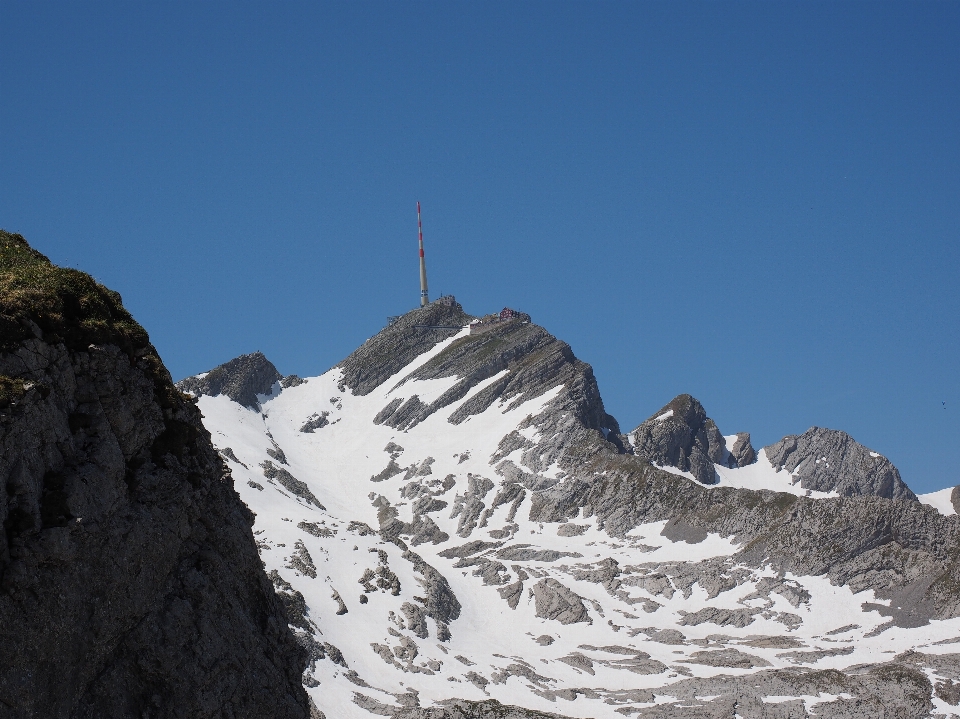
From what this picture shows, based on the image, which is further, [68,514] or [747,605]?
[747,605]

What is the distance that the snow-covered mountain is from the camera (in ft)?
358

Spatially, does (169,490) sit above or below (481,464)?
below

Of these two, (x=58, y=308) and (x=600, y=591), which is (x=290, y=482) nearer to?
(x=600, y=591)

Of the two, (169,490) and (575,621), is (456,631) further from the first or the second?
(169,490)

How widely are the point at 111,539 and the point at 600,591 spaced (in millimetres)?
124367

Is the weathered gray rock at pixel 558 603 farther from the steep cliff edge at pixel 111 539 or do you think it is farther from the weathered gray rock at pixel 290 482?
the steep cliff edge at pixel 111 539

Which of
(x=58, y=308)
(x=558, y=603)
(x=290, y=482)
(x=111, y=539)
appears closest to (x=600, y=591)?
(x=558, y=603)

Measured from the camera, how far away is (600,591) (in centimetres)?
14750

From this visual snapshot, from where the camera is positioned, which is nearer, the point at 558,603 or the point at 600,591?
the point at 558,603

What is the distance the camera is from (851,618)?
134250mm

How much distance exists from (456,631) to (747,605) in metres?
36.8

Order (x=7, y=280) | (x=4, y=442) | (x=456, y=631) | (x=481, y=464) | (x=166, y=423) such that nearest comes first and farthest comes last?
(x=4, y=442), (x=7, y=280), (x=166, y=423), (x=456, y=631), (x=481, y=464)

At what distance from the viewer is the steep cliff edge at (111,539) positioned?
86.2 feet

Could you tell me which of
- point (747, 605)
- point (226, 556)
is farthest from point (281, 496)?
point (226, 556)
